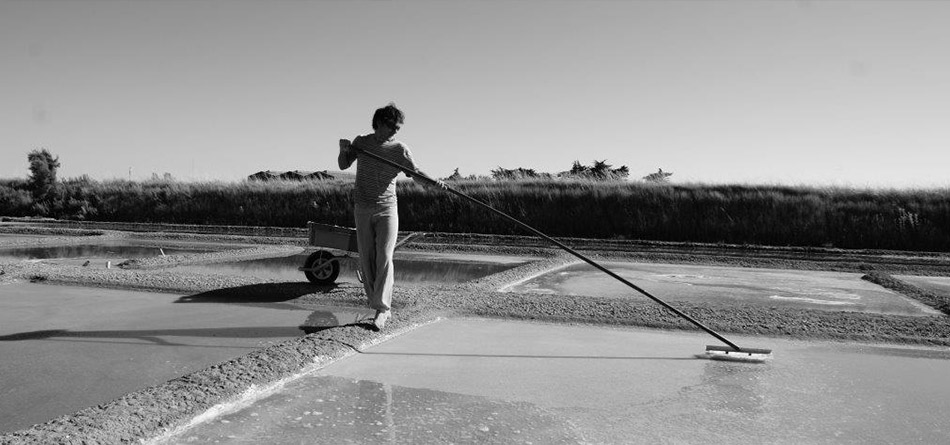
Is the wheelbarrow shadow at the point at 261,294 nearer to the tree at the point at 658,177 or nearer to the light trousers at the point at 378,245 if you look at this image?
the light trousers at the point at 378,245

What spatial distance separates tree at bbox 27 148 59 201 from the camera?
26.7 metres

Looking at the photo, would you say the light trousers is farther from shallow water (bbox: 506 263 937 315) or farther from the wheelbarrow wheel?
shallow water (bbox: 506 263 937 315)

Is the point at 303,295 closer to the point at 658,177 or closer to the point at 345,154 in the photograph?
the point at 345,154

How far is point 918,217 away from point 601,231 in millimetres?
7506

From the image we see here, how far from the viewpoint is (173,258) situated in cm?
1080

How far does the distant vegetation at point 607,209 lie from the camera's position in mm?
17359

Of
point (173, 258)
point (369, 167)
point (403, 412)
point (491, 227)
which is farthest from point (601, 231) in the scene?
point (403, 412)

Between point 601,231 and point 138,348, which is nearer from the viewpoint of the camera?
point 138,348

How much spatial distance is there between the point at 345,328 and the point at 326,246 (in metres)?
2.63

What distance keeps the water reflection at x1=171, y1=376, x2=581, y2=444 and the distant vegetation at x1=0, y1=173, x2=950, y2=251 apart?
15.4m

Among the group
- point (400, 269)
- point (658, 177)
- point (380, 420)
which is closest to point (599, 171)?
point (658, 177)

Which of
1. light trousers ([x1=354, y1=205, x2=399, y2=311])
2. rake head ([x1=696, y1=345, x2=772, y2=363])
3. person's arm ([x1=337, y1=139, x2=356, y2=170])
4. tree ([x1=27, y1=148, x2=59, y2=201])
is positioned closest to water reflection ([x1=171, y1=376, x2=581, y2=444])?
light trousers ([x1=354, y1=205, x2=399, y2=311])

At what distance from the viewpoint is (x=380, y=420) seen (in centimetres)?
340

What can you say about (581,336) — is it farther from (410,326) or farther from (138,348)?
(138,348)
